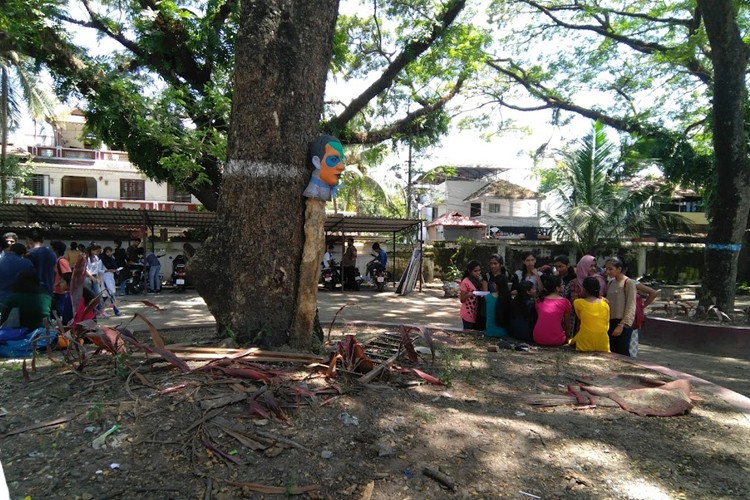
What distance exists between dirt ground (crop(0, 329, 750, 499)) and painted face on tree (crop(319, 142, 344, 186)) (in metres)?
1.54

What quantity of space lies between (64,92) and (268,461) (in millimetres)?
11220

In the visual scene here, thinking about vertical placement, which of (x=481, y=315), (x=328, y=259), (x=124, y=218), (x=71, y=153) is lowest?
(x=481, y=315)

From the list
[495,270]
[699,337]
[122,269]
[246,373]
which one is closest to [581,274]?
[495,270]

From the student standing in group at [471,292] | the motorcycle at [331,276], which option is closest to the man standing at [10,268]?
the student standing in group at [471,292]

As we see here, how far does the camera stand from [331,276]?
15.5m

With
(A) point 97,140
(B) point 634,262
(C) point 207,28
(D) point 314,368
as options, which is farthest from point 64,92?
(B) point 634,262

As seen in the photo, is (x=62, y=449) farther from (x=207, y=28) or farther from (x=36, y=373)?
(x=207, y=28)

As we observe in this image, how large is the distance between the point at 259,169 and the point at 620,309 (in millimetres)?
4460

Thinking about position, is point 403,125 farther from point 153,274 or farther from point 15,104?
point 15,104

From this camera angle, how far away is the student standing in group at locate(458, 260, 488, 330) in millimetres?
6816

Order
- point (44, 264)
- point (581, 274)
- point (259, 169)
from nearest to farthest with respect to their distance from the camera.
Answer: point (259, 169)
point (44, 264)
point (581, 274)

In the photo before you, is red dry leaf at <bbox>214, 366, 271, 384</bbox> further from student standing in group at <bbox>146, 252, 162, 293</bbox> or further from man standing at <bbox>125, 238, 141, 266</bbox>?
student standing in group at <bbox>146, 252, 162, 293</bbox>

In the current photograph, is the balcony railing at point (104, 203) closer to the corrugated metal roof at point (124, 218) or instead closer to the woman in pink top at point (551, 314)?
the corrugated metal roof at point (124, 218)

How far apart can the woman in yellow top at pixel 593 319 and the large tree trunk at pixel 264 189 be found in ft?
10.6
